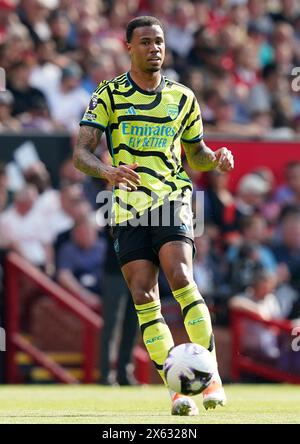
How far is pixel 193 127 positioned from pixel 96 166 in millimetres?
964

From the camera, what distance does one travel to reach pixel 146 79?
8523 millimetres

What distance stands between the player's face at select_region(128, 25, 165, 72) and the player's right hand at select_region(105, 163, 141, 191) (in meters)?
0.88

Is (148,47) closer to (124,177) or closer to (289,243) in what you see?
(124,177)

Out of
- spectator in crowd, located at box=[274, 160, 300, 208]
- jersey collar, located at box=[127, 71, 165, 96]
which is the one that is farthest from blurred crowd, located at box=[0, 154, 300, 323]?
jersey collar, located at box=[127, 71, 165, 96]

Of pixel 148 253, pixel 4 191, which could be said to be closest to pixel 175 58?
pixel 4 191

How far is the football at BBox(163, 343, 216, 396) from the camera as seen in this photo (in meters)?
7.68

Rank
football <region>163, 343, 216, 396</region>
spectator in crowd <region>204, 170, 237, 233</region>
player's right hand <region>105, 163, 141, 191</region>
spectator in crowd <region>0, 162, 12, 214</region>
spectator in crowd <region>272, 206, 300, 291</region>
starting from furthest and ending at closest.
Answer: spectator in crowd <region>272, 206, 300, 291</region>, spectator in crowd <region>204, 170, 237, 233</region>, spectator in crowd <region>0, 162, 12, 214</region>, player's right hand <region>105, 163, 141, 191</region>, football <region>163, 343, 216, 396</region>

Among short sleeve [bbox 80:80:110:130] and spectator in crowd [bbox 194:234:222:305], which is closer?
short sleeve [bbox 80:80:110:130]

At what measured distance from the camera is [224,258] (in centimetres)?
1523

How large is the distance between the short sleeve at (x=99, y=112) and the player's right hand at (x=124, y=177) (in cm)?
55

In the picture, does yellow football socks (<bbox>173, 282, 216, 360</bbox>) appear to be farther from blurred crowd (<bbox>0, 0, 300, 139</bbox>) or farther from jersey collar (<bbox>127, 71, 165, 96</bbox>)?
blurred crowd (<bbox>0, 0, 300, 139</bbox>)

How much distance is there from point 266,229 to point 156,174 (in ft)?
25.1

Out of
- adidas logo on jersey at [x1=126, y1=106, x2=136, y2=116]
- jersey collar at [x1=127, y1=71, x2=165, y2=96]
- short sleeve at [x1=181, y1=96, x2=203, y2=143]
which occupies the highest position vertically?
jersey collar at [x1=127, y1=71, x2=165, y2=96]
